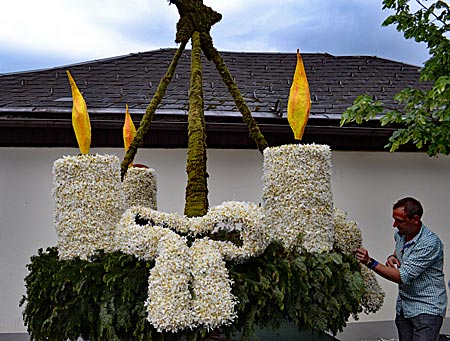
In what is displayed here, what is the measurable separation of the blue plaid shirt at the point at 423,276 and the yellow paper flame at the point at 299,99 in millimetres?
1116

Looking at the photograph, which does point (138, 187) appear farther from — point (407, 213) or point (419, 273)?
point (419, 273)

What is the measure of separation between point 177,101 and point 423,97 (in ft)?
7.34

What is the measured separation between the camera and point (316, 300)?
6.30 feet

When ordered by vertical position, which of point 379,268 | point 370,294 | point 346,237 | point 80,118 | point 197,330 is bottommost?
point 197,330

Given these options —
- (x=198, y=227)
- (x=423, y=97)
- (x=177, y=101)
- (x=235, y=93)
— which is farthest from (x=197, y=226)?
(x=177, y=101)

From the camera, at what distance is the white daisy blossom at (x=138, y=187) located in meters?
2.56

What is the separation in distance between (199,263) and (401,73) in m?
5.39

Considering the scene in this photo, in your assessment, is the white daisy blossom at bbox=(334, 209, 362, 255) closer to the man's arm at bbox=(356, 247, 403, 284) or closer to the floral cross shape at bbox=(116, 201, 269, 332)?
the man's arm at bbox=(356, 247, 403, 284)

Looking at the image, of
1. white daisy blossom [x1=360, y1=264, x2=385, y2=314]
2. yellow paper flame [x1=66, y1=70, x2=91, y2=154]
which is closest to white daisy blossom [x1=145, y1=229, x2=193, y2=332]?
yellow paper flame [x1=66, y1=70, x2=91, y2=154]

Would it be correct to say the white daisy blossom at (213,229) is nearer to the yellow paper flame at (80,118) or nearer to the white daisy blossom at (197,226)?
the white daisy blossom at (197,226)

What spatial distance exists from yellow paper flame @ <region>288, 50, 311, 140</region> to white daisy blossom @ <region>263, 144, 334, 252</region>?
0.33ft

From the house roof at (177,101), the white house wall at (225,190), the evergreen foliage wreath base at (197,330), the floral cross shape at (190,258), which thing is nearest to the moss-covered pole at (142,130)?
the floral cross shape at (190,258)

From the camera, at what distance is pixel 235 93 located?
233cm

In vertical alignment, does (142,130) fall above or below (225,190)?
below
